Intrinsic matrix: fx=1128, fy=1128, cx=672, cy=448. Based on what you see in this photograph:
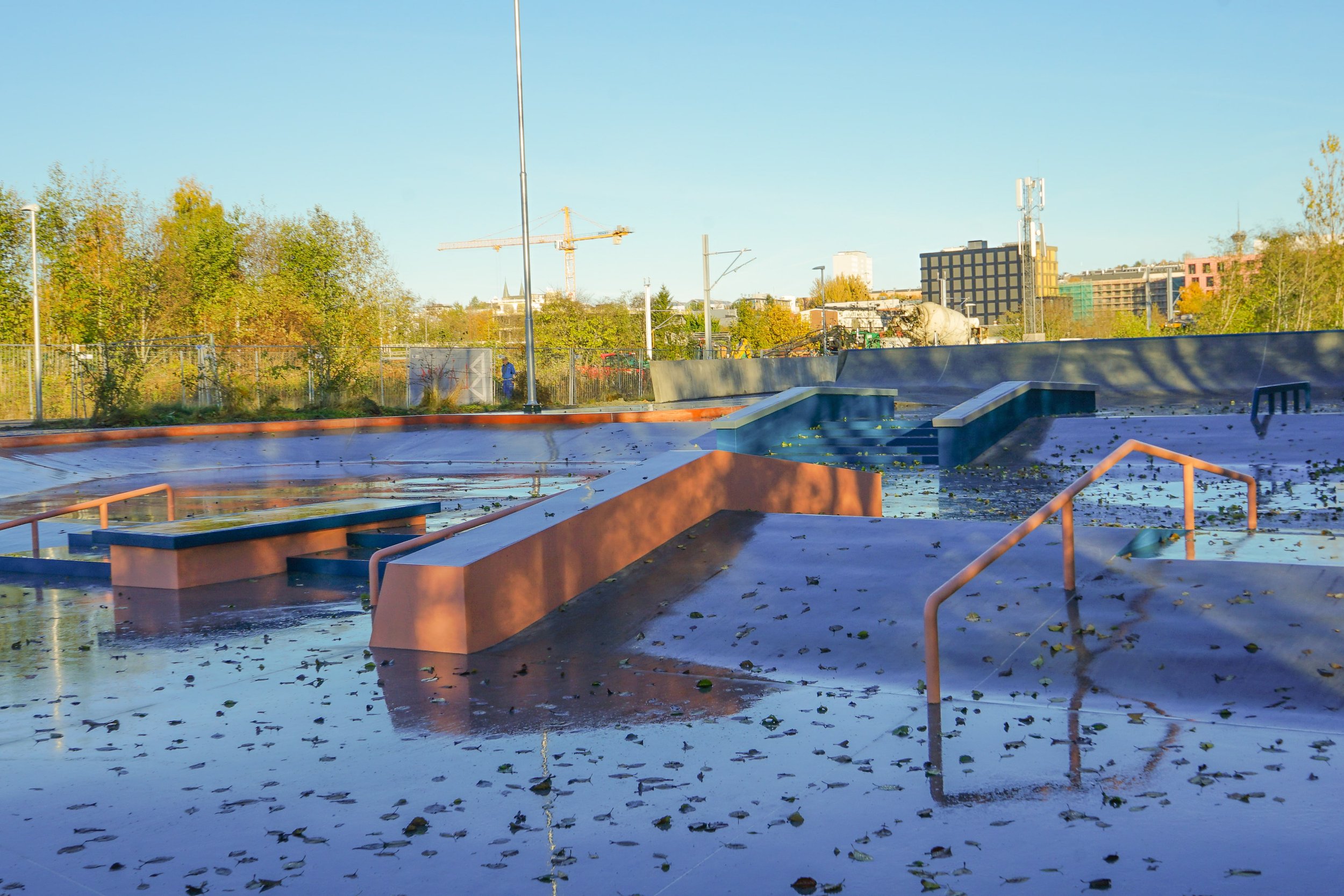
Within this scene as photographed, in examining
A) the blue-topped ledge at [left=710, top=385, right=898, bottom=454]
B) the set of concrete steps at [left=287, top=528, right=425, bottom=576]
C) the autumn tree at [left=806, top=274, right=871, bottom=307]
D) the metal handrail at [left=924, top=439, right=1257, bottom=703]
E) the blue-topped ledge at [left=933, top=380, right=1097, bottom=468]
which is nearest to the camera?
the metal handrail at [left=924, top=439, right=1257, bottom=703]

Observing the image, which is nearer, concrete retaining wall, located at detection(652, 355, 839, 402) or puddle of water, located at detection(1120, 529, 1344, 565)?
puddle of water, located at detection(1120, 529, 1344, 565)

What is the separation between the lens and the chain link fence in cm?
3064

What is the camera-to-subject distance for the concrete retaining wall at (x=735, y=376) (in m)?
33.2

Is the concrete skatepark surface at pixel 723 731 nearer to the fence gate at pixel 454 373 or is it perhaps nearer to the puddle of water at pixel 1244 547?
the puddle of water at pixel 1244 547

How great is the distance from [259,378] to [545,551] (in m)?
27.5

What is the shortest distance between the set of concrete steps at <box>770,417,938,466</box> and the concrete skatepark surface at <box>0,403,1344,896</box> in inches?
321

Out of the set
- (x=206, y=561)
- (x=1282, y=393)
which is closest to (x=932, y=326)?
(x=1282, y=393)

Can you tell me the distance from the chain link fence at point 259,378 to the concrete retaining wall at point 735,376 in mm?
3124

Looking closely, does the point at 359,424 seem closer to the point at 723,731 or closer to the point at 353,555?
the point at 353,555

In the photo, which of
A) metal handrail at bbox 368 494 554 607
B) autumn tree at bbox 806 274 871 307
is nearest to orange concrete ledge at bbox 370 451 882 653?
metal handrail at bbox 368 494 554 607

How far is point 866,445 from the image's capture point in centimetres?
1775

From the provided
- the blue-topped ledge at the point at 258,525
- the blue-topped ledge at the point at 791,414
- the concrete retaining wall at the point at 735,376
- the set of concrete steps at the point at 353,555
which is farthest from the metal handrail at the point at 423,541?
the concrete retaining wall at the point at 735,376

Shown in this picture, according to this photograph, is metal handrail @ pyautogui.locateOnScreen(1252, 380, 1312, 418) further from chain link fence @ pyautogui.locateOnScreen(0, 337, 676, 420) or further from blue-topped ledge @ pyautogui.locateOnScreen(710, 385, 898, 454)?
chain link fence @ pyautogui.locateOnScreen(0, 337, 676, 420)

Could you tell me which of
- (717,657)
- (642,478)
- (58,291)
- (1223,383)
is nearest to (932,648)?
(717,657)
